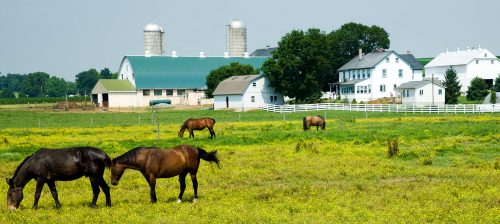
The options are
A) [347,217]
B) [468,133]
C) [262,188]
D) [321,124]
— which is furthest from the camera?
[321,124]

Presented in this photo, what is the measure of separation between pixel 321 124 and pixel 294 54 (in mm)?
46958

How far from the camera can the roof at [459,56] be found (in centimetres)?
10738

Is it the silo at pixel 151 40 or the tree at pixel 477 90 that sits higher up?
the silo at pixel 151 40

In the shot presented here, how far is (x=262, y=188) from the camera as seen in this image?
63.6ft

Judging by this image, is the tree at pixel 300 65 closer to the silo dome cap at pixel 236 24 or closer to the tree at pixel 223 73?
the tree at pixel 223 73

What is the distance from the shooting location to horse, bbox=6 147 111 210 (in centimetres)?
1644

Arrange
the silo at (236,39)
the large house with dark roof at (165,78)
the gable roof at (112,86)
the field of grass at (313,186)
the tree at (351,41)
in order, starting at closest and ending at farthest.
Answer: the field of grass at (313,186) → the gable roof at (112,86) → the tree at (351,41) → the large house with dark roof at (165,78) → the silo at (236,39)

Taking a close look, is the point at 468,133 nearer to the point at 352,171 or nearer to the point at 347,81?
the point at 352,171

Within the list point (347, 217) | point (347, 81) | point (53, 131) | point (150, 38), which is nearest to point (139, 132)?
point (53, 131)

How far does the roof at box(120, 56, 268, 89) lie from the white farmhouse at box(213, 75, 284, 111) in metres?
19.2

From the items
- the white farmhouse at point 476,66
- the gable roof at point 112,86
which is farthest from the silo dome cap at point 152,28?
the white farmhouse at point 476,66

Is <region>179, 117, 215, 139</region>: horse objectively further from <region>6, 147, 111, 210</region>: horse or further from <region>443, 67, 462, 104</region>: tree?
<region>443, 67, 462, 104</region>: tree

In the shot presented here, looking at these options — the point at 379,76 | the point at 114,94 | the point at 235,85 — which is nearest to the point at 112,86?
the point at 114,94

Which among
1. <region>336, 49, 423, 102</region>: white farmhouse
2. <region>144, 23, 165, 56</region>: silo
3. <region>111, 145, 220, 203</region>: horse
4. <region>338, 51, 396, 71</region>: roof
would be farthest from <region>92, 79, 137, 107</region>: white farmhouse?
<region>111, 145, 220, 203</region>: horse
